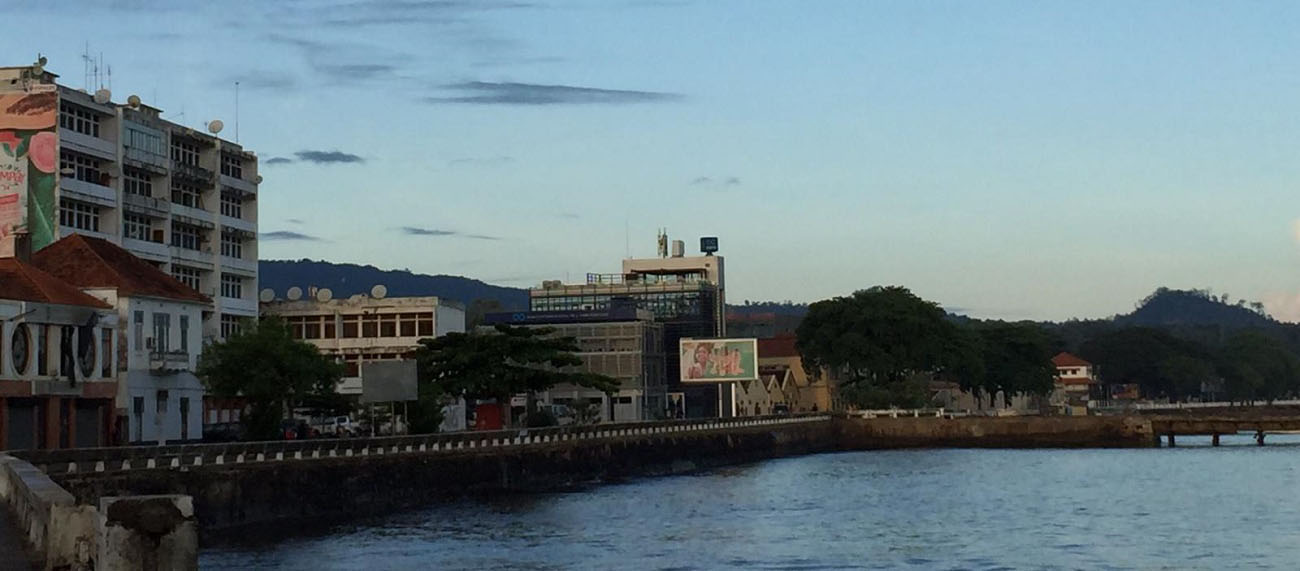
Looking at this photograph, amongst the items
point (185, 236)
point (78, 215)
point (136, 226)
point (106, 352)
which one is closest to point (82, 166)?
point (78, 215)

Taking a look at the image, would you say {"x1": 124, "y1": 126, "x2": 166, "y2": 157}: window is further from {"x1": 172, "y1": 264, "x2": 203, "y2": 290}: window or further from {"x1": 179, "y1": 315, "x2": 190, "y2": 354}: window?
{"x1": 179, "y1": 315, "x2": 190, "y2": 354}: window

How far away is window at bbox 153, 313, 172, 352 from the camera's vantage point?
299 feet

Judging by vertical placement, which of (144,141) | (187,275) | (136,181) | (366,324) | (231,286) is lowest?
(366,324)

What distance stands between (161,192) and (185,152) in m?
5.47

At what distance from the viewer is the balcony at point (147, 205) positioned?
11946 cm

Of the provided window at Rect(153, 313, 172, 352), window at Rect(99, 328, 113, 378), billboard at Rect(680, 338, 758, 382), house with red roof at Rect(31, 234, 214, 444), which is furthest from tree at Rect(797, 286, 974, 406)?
window at Rect(99, 328, 113, 378)

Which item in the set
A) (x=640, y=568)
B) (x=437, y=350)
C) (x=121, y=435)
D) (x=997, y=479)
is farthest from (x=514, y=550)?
(x=437, y=350)

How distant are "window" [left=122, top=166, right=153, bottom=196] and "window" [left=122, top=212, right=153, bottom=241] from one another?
65.6 inches

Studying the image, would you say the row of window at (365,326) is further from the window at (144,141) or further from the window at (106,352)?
the window at (106,352)

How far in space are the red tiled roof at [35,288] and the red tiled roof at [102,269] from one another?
13.8ft

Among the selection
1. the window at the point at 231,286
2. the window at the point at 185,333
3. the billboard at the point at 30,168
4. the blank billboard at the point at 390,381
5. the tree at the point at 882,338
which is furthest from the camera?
the tree at the point at 882,338

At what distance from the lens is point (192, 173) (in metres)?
127

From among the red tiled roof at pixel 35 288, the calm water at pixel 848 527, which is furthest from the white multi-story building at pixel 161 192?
the calm water at pixel 848 527

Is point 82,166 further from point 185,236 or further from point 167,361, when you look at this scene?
point 167,361
